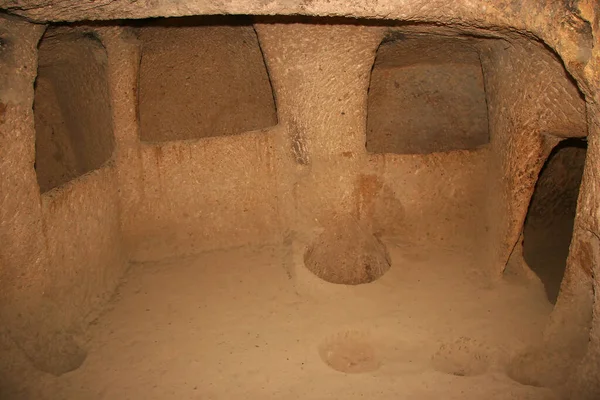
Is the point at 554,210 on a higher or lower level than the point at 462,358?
higher

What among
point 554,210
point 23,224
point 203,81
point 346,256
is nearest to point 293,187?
point 346,256

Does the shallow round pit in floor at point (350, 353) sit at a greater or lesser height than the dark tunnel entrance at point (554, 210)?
lesser

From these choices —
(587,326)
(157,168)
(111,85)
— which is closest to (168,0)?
(111,85)

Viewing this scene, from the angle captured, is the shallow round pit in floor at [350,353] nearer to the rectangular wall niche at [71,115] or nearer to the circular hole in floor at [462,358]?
the circular hole in floor at [462,358]

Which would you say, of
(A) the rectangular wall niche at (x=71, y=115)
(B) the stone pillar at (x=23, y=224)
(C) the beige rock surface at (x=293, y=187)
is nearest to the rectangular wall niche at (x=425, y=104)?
(C) the beige rock surface at (x=293, y=187)

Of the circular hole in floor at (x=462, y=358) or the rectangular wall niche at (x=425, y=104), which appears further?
the rectangular wall niche at (x=425, y=104)

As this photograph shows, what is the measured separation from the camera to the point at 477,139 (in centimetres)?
546

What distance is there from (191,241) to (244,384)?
5.82ft

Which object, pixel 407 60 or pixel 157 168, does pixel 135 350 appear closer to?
pixel 157 168

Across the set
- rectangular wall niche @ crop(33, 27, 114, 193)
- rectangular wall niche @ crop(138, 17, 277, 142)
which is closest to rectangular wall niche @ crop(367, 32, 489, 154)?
rectangular wall niche @ crop(138, 17, 277, 142)

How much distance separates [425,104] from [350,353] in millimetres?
2598

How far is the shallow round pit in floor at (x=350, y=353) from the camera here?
3893mm

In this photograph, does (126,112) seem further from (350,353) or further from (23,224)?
(350,353)

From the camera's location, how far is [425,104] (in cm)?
552
